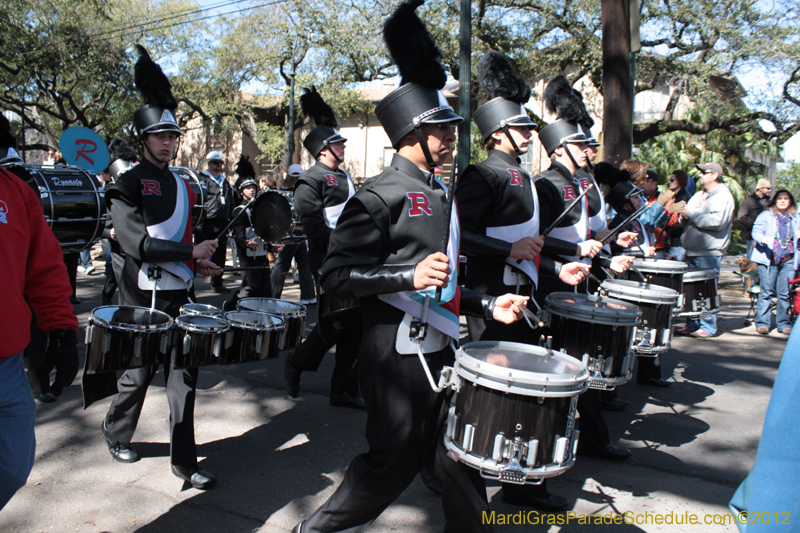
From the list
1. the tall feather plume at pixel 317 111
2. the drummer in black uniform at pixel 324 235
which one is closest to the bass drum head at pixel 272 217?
the drummer in black uniform at pixel 324 235

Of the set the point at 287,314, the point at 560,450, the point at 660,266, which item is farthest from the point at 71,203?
the point at 660,266

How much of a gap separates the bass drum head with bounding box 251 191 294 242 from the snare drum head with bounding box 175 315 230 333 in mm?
2254

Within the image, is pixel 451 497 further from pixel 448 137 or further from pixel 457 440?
pixel 448 137

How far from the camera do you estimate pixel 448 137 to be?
9.23ft

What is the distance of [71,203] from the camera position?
615 cm

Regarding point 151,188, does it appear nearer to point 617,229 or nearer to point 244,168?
point 617,229

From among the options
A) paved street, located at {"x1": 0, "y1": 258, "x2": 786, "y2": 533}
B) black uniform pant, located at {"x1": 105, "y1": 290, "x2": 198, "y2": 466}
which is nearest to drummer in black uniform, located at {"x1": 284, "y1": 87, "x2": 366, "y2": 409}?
paved street, located at {"x1": 0, "y1": 258, "x2": 786, "y2": 533}

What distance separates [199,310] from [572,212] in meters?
2.58

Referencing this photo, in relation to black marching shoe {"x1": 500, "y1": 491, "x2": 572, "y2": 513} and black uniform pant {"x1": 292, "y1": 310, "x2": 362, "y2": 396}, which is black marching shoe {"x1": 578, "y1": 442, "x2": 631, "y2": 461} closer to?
black marching shoe {"x1": 500, "y1": 491, "x2": 572, "y2": 513}

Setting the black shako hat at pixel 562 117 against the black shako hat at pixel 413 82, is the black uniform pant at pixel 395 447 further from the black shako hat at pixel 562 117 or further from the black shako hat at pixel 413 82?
the black shako hat at pixel 562 117

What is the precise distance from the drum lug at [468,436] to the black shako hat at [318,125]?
4171mm

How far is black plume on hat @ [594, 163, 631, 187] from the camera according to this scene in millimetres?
6145

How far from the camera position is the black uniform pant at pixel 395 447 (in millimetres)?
2545

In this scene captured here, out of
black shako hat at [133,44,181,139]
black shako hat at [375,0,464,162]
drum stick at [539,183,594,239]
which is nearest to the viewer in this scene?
black shako hat at [375,0,464,162]
